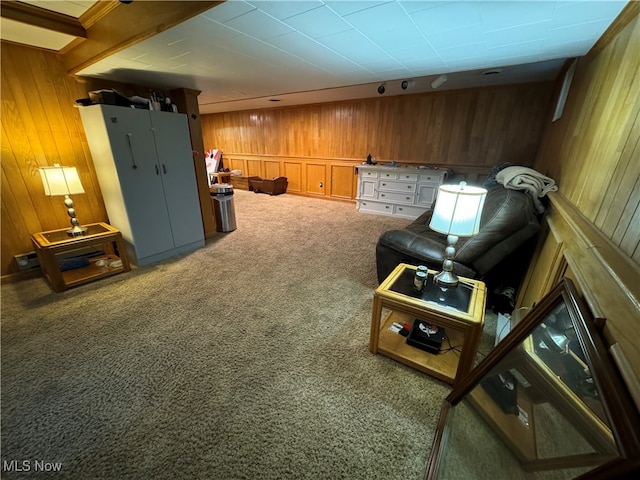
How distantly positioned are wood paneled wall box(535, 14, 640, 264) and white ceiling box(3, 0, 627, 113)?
0.82 ft

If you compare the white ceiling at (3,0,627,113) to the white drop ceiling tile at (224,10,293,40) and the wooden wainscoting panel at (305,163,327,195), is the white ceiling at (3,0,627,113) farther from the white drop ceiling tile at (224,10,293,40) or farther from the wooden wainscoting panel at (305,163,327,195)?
the wooden wainscoting panel at (305,163,327,195)

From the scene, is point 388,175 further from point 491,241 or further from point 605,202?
point 605,202

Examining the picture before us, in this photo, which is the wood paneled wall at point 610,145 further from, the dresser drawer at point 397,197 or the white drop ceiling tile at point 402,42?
the dresser drawer at point 397,197

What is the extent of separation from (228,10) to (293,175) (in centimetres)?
498

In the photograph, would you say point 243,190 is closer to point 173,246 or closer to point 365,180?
point 365,180

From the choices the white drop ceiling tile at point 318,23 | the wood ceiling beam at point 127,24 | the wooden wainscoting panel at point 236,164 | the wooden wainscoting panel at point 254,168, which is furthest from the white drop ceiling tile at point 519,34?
the wooden wainscoting panel at point 236,164

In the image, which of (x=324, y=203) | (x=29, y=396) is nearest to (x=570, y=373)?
(x=29, y=396)

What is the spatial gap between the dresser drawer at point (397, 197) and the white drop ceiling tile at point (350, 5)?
11.4 feet

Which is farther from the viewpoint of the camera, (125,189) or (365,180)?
(365,180)

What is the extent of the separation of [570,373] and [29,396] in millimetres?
2496

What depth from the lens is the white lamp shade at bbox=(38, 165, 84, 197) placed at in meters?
2.26

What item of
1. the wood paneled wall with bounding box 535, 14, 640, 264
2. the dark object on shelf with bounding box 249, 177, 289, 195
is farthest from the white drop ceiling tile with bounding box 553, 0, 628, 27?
the dark object on shelf with bounding box 249, 177, 289, 195

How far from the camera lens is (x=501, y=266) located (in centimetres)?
201

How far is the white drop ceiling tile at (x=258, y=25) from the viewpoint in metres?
1.46
